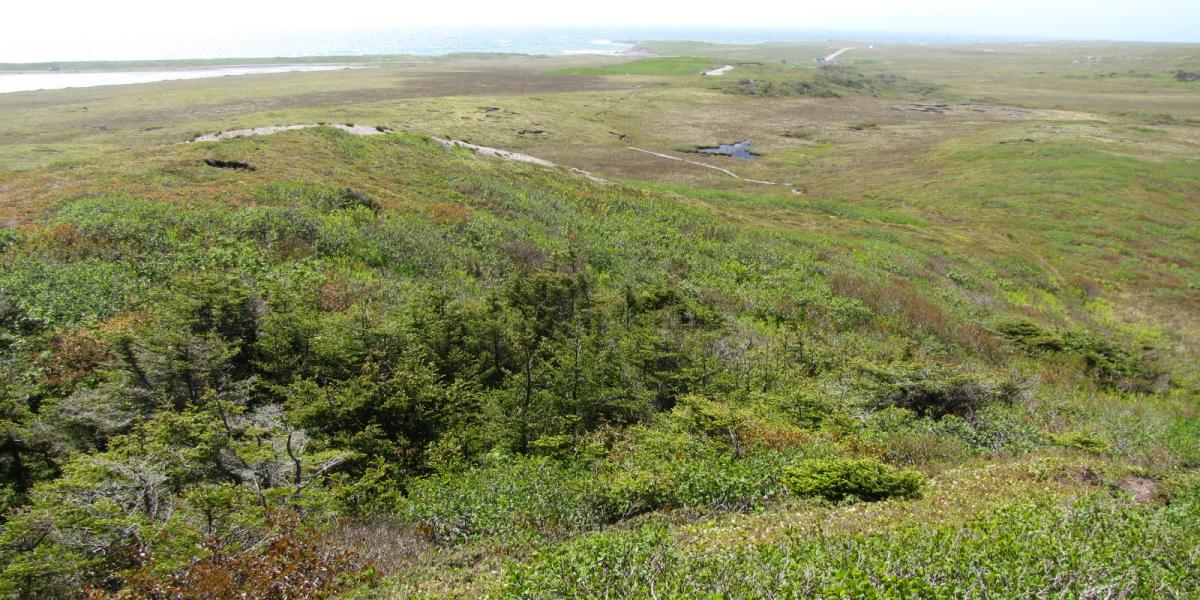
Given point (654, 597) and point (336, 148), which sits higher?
point (336, 148)

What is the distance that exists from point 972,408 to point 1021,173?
2022 inches

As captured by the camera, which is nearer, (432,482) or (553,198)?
(432,482)

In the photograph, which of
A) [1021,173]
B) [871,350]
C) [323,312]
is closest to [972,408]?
[871,350]

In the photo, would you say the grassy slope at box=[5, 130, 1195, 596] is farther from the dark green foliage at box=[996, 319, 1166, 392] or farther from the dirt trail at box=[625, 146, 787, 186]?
the dirt trail at box=[625, 146, 787, 186]

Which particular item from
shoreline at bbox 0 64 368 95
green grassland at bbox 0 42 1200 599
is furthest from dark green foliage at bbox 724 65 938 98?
shoreline at bbox 0 64 368 95

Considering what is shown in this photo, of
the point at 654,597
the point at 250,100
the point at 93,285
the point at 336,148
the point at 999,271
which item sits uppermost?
the point at 250,100

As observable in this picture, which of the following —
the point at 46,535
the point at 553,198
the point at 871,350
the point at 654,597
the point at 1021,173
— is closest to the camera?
the point at 654,597

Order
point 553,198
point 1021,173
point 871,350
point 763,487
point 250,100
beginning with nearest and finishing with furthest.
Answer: point 763,487 → point 871,350 → point 553,198 → point 1021,173 → point 250,100

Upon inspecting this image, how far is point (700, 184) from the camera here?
177ft

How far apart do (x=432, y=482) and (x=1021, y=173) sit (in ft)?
203

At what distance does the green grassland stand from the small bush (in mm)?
63

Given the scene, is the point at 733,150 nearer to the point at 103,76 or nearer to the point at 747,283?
the point at 747,283

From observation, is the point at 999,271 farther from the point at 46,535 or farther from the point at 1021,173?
the point at 46,535

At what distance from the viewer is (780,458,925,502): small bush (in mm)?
8445
